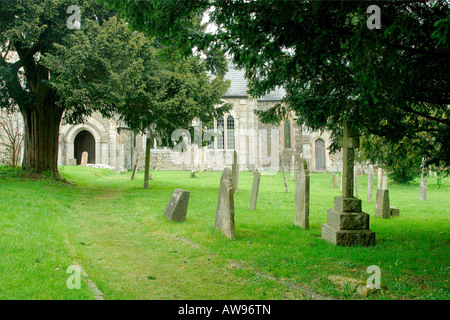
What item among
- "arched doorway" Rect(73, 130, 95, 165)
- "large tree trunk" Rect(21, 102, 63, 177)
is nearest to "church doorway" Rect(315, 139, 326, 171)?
"arched doorway" Rect(73, 130, 95, 165)

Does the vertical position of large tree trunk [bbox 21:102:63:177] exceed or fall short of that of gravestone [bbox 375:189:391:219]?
it exceeds it

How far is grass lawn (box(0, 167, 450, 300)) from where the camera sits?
174 inches

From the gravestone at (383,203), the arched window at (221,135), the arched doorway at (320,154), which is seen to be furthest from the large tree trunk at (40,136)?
the arched doorway at (320,154)

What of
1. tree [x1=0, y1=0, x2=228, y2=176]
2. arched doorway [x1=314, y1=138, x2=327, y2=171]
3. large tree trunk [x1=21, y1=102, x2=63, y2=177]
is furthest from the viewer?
arched doorway [x1=314, y1=138, x2=327, y2=171]

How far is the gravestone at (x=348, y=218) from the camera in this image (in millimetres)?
6699

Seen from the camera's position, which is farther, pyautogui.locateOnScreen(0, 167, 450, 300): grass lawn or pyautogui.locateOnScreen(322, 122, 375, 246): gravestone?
pyautogui.locateOnScreen(322, 122, 375, 246): gravestone

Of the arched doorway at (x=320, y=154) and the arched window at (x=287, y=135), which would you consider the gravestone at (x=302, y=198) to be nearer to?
the arched window at (x=287, y=135)

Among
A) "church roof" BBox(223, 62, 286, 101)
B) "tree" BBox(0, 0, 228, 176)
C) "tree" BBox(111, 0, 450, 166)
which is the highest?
"church roof" BBox(223, 62, 286, 101)

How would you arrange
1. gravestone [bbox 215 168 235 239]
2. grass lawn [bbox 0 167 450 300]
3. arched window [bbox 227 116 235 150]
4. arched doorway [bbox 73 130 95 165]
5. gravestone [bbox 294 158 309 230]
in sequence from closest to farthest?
1. grass lawn [bbox 0 167 450 300]
2. gravestone [bbox 215 168 235 239]
3. gravestone [bbox 294 158 309 230]
4. arched doorway [bbox 73 130 95 165]
5. arched window [bbox 227 116 235 150]

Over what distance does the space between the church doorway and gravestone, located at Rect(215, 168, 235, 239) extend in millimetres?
29754

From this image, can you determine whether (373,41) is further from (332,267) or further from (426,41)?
(332,267)

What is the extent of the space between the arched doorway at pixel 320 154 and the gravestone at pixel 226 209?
29.7m

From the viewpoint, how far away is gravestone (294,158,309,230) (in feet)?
27.1

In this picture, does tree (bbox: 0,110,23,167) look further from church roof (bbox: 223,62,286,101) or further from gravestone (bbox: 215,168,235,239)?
church roof (bbox: 223,62,286,101)
